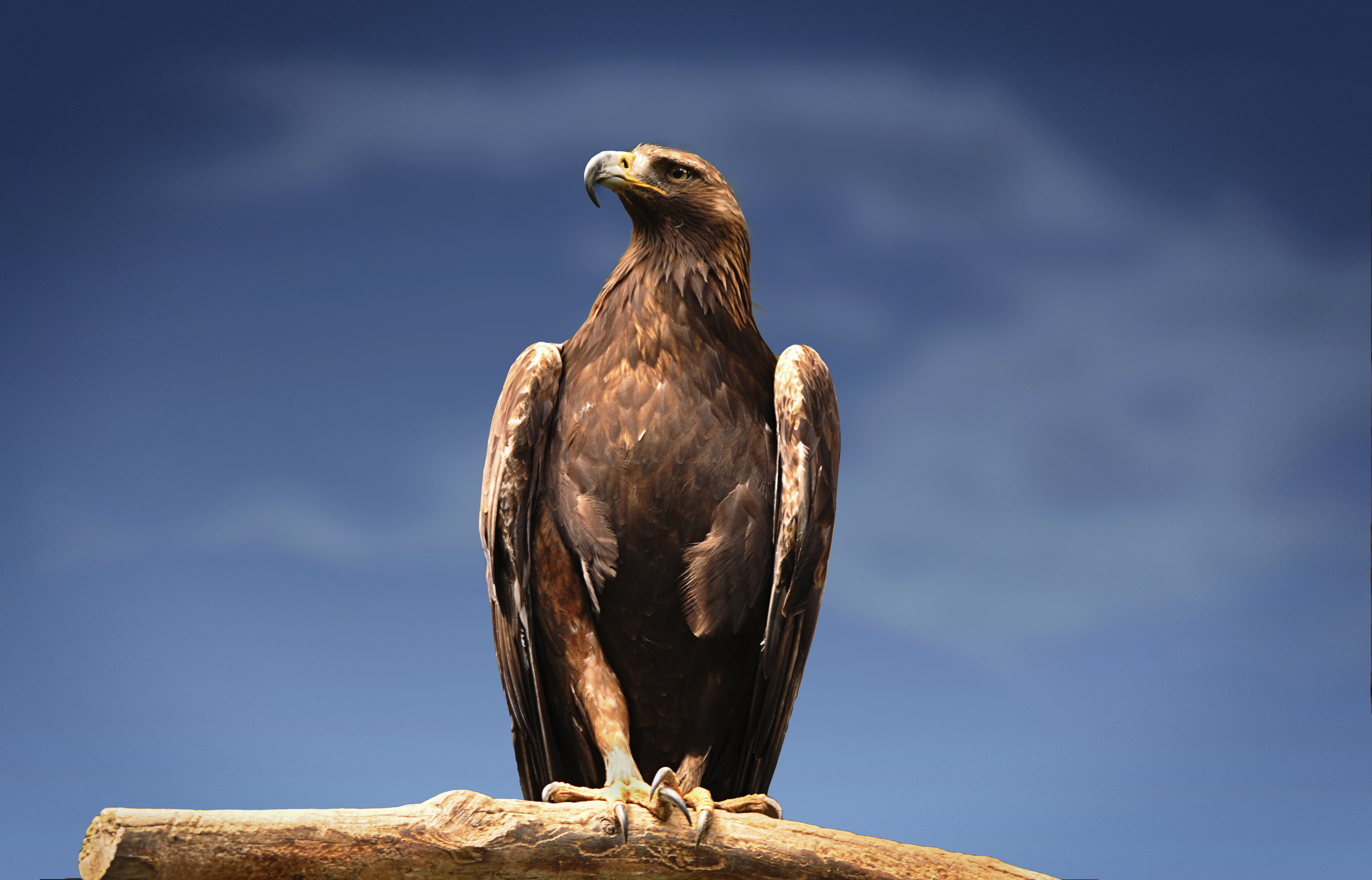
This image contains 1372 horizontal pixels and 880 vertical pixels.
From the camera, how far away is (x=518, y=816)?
3.79m

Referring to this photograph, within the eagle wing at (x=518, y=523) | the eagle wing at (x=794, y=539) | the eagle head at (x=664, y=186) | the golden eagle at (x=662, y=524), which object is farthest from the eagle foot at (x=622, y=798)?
the eagle head at (x=664, y=186)

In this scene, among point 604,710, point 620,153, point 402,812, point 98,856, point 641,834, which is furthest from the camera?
point 620,153

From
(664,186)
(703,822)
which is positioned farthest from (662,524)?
(664,186)

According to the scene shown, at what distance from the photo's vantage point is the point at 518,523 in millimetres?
4824

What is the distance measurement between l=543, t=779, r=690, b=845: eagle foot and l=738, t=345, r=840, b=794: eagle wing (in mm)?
713

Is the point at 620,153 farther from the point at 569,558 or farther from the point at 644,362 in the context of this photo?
the point at 569,558

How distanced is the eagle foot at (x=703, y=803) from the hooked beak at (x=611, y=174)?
8.07 ft

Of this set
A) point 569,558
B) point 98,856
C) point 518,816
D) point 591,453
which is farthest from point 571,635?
point 98,856

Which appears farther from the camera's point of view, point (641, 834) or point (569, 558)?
point (569, 558)

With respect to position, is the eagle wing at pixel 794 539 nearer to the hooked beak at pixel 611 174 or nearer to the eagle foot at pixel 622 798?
the eagle foot at pixel 622 798

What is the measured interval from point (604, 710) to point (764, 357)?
1.69 m

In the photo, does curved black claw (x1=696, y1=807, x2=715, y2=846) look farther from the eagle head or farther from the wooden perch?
the eagle head

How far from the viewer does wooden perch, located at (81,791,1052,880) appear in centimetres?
342

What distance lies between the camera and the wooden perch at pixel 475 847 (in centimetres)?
342
